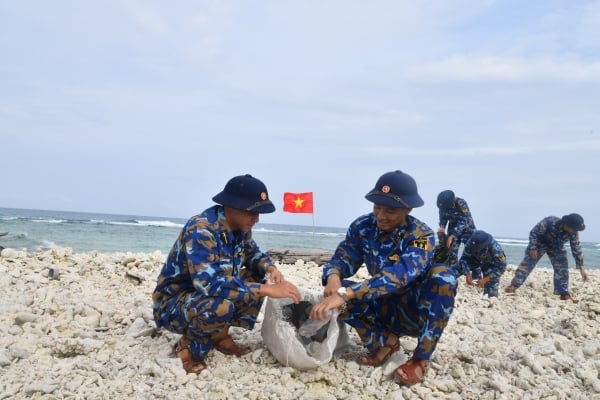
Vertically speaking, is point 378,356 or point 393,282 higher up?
point 393,282

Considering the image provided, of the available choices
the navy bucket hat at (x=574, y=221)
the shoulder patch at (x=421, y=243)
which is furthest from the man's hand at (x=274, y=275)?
the navy bucket hat at (x=574, y=221)

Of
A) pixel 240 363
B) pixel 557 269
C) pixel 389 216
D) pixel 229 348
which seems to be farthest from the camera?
pixel 557 269

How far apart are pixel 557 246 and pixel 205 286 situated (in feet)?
23.1

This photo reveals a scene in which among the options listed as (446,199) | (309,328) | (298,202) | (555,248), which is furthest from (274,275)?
(298,202)

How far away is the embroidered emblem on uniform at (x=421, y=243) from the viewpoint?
303 cm

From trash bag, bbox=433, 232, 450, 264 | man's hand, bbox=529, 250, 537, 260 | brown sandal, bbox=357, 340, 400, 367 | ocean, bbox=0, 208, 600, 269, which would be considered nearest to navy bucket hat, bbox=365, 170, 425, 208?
brown sandal, bbox=357, 340, 400, 367

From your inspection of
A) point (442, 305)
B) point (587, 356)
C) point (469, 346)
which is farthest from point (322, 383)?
point (587, 356)

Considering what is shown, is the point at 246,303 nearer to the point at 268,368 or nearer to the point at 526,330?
the point at 268,368

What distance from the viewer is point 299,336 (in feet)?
10.5

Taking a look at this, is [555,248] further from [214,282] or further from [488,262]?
[214,282]

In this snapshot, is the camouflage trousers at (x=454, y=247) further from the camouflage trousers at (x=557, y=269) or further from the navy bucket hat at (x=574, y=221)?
the navy bucket hat at (x=574, y=221)

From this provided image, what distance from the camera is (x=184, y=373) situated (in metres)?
3.01

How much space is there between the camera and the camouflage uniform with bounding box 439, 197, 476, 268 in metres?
8.41

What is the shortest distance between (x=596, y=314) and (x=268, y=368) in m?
4.70
